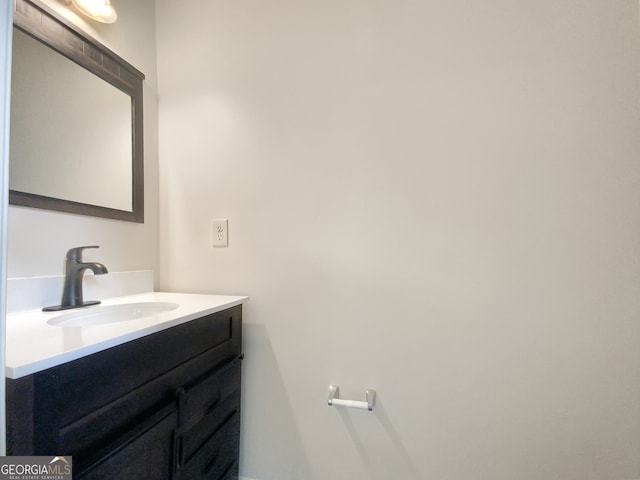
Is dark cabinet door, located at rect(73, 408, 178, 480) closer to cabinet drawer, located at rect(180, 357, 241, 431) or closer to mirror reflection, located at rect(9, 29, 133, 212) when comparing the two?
cabinet drawer, located at rect(180, 357, 241, 431)

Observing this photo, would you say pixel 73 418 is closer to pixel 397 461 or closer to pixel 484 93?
pixel 397 461

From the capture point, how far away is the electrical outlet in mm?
1244

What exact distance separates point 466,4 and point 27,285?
1.84 metres

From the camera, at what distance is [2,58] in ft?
1.16

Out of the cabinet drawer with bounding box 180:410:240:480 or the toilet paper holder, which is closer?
the cabinet drawer with bounding box 180:410:240:480

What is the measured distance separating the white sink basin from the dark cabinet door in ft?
1.28

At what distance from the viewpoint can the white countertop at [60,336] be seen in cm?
47

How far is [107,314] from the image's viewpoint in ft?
3.19

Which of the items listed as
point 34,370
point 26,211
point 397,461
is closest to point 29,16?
point 26,211

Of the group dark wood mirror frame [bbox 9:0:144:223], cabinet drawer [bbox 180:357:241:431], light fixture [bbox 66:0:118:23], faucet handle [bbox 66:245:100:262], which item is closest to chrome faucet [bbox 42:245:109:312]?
faucet handle [bbox 66:245:100:262]

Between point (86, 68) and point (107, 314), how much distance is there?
956mm

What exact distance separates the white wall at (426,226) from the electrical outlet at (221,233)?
3 centimetres

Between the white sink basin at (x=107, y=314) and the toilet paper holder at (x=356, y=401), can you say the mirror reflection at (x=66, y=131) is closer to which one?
the white sink basin at (x=107, y=314)

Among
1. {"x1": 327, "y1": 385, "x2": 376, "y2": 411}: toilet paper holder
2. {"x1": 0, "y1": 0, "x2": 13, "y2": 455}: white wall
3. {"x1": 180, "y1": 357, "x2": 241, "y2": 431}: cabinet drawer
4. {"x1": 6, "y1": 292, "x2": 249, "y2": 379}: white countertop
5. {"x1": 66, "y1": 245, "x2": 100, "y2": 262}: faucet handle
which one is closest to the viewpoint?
{"x1": 0, "y1": 0, "x2": 13, "y2": 455}: white wall
